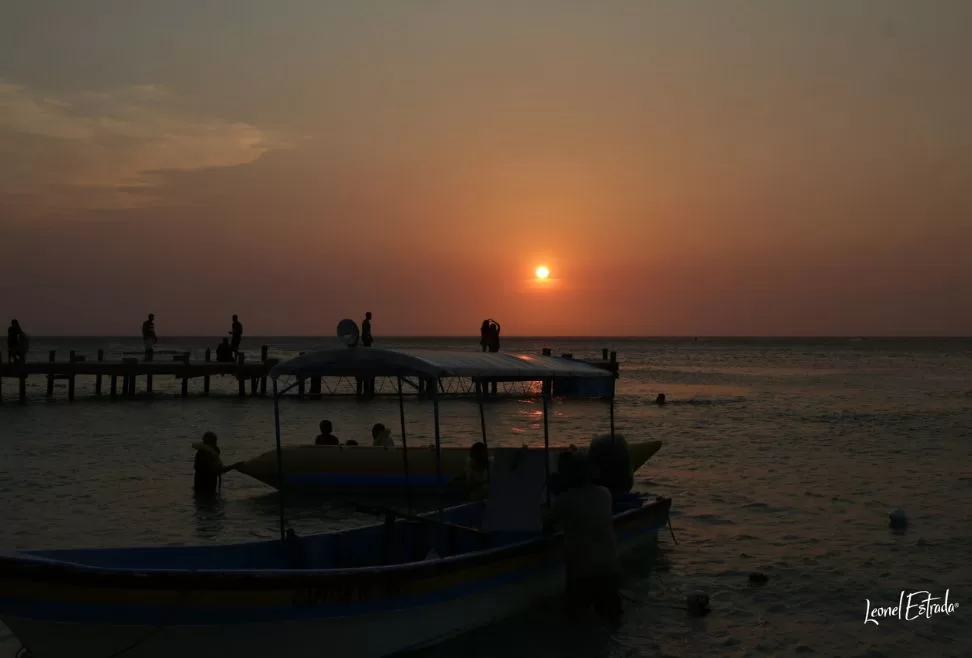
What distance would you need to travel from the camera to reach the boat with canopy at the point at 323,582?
7094 millimetres

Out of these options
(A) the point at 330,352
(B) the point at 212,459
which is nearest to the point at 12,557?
(A) the point at 330,352

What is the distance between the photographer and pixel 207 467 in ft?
58.6

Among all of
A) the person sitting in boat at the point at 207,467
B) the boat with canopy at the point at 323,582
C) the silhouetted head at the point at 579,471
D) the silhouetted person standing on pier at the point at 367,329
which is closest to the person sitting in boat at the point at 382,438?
the person sitting in boat at the point at 207,467

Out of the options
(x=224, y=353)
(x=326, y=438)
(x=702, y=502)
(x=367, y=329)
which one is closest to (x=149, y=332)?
(x=224, y=353)

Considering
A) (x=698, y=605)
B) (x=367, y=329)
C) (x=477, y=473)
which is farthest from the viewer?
(x=367, y=329)

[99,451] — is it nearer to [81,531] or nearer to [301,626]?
[81,531]

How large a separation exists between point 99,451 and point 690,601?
1836 cm

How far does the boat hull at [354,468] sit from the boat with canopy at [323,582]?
19.0 ft

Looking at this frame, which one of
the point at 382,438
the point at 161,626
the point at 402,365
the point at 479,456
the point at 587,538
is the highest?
the point at 402,365

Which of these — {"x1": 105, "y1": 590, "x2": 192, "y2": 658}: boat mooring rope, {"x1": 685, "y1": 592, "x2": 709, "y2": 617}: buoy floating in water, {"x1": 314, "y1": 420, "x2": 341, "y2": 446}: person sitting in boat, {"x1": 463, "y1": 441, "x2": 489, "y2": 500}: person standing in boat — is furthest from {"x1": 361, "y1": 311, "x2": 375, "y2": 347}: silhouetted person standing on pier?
{"x1": 105, "y1": 590, "x2": 192, "y2": 658}: boat mooring rope

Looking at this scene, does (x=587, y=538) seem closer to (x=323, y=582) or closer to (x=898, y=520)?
(x=323, y=582)

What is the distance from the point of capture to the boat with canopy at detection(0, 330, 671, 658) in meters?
7.09

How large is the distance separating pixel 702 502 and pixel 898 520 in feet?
11.7
